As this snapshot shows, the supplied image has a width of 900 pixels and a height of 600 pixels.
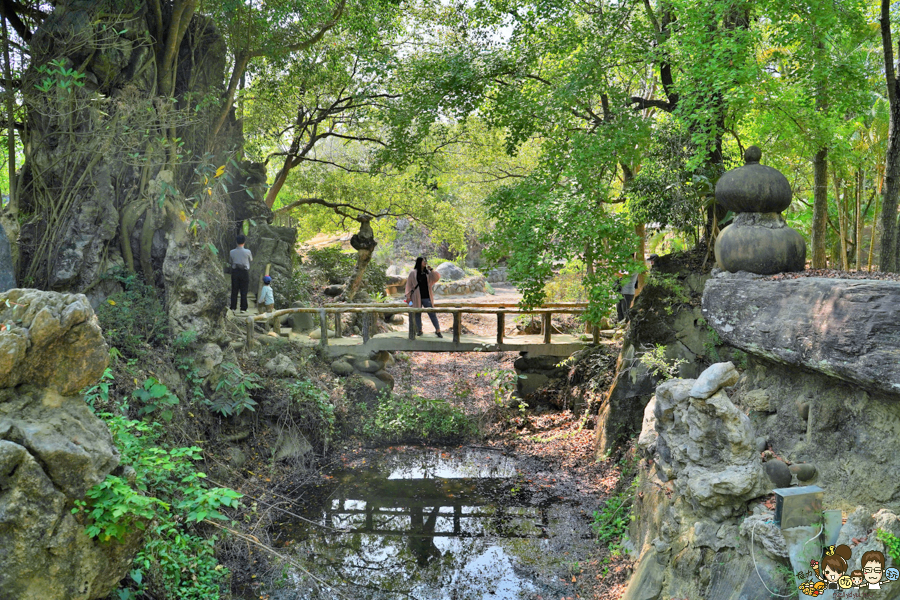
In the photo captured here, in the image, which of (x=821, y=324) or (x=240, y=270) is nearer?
(x=821, y=324)

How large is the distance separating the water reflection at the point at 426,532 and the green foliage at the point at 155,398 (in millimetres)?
2108

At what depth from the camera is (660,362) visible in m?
8.96

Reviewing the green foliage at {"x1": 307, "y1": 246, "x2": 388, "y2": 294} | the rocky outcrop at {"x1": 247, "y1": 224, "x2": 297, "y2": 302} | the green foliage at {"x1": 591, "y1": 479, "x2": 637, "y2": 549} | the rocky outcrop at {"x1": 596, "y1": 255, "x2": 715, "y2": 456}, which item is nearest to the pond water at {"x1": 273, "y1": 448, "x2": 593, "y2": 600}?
the green foliage at {"x1": 591, "y1": 479, "x2": 637, "y2": 549}

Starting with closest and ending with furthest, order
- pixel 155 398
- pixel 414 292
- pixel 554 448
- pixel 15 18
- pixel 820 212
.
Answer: pixel 155 398 → pixel 15 18 → pixel 820 212 → pixel 554 448 → pixel 414 292

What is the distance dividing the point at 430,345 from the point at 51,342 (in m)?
7.95

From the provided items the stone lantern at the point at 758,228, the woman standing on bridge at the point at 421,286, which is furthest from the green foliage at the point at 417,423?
the stone lantern at the point at 758,228

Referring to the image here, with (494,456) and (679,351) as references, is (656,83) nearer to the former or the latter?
(679,351)

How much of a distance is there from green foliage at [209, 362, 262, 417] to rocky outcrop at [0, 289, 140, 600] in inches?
168

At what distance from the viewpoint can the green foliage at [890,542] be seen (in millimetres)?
4293

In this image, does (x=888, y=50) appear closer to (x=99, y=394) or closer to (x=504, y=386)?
(x=504, y=386)

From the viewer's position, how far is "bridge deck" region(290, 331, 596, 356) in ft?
39.5

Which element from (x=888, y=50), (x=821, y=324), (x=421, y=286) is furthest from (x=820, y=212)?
(x=421, y=286)

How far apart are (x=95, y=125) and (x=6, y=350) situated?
18.3 feet

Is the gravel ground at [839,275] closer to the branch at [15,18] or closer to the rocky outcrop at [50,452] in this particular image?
the rocky outcrop at [50,452]
